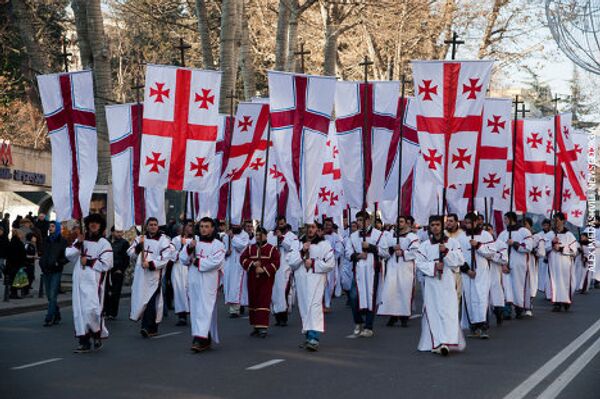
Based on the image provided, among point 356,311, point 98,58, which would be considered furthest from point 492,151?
point 98,58

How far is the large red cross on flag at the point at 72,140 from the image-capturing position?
16.4 meters

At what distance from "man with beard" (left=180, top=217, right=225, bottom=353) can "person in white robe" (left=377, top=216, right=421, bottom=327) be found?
3.89m

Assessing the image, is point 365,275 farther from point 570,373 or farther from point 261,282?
point 570,373

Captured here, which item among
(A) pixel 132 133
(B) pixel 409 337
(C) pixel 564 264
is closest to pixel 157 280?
(B) pixel 409 337

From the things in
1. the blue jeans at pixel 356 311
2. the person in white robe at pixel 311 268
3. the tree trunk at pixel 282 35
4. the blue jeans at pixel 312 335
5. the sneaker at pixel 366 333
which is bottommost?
the sneaker at pixel 366 333

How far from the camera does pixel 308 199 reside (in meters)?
16.9

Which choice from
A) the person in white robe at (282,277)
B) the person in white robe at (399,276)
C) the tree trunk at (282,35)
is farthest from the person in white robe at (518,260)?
the tree trunk at (282,35)

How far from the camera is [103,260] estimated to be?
14.0 m

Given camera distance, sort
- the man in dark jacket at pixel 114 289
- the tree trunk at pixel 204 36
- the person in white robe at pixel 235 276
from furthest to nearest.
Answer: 1. the tree trunk at pixel 204 36
2. the person in white robe at pixel 235 276
3. the man in dark jacket at pixel 114 289

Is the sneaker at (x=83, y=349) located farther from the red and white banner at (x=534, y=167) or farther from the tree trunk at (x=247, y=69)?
the tree trunk at (x=247, y=69)

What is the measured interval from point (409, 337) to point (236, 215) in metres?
7.26

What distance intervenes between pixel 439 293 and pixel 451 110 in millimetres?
2668

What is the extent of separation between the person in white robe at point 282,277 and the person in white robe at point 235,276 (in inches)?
29.0

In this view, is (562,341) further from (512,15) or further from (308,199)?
(512,15)
